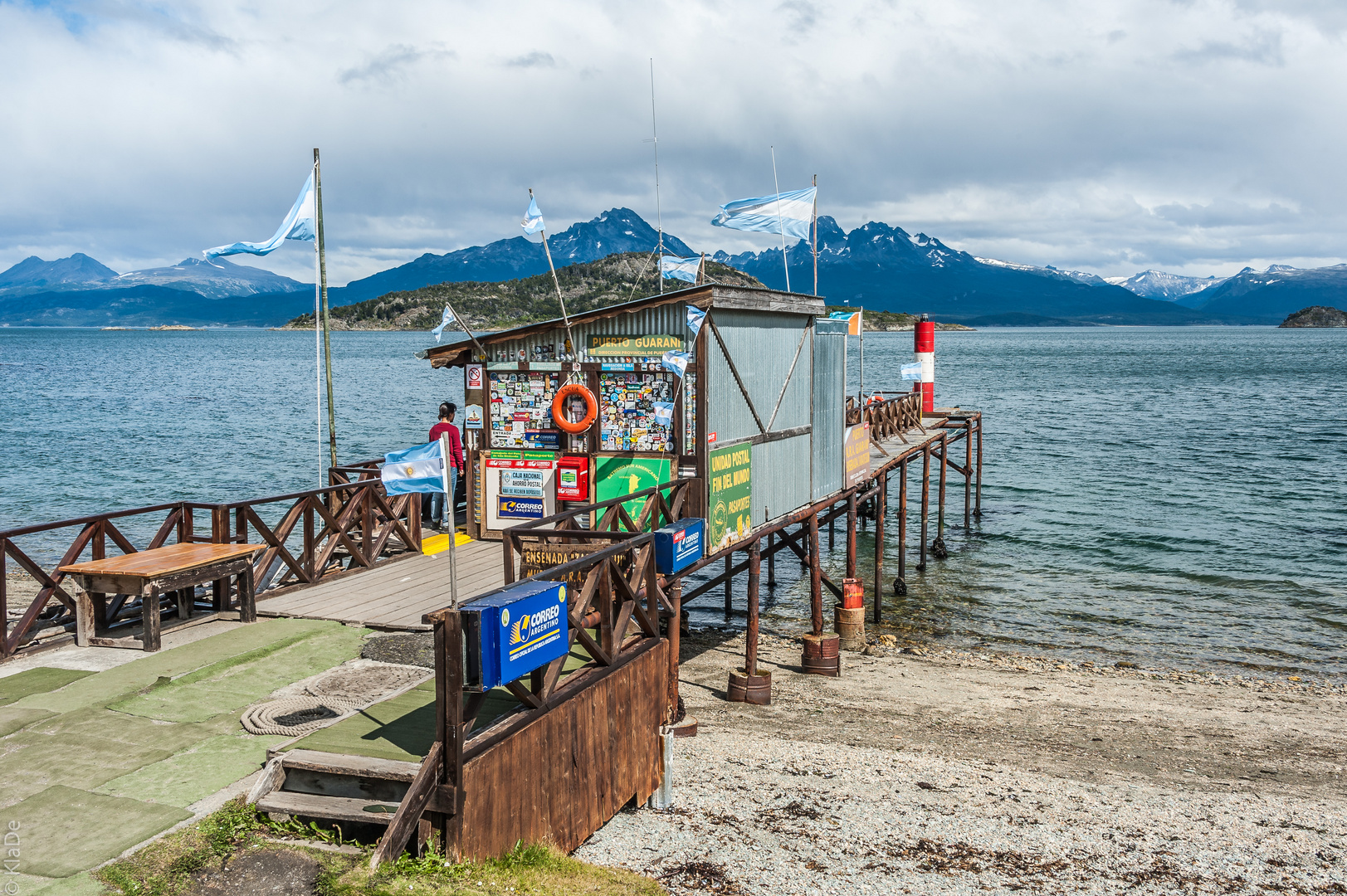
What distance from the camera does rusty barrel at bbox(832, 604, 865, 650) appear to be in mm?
17516

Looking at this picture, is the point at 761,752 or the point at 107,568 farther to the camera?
the point at 761,752

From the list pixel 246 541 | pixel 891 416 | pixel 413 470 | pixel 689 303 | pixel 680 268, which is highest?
pixel 680 268

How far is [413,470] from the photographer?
10.5m

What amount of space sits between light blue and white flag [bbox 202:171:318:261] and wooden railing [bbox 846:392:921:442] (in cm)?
1328

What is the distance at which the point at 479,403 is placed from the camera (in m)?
14.8

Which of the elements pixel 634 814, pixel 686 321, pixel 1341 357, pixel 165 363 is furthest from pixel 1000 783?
pixel 1341 357

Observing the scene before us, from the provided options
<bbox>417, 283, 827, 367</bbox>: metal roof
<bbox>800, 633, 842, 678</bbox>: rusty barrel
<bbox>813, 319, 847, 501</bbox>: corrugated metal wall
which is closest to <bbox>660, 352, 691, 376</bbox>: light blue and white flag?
<bbox>417, 283, 827, 367</bbox>: metal roof

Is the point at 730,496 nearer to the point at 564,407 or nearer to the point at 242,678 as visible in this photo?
the point at 564,407

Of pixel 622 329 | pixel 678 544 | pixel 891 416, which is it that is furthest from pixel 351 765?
pixel 891 416

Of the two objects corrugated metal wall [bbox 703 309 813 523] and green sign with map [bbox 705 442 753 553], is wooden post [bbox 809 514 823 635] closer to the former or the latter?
corrugated metal wall [bbox 703 309 813 523]

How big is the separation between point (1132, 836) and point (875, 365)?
114680 millimetres

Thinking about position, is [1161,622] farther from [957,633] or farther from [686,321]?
[686,321]

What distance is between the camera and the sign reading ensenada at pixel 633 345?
12.6m

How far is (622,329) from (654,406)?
1.14 meters
